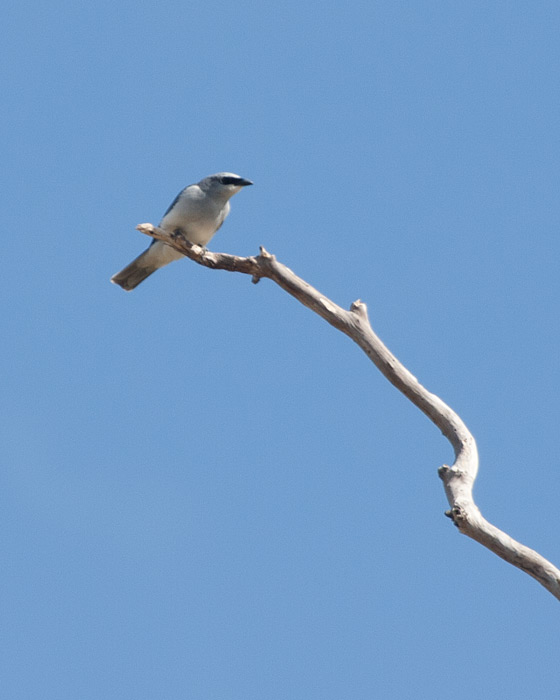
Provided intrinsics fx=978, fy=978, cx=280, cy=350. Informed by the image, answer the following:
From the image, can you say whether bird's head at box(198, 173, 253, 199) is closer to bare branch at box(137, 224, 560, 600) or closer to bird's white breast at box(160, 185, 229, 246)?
bird's white breast at box(160, 185, 229, 246)

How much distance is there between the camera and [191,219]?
1013 cm

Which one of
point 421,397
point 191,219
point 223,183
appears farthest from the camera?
point 223,183

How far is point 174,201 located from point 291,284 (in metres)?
2.97

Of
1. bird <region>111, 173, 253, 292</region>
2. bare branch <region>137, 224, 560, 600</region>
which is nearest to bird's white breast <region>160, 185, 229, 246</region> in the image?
bird <region>111, 173, 253, 292</region>

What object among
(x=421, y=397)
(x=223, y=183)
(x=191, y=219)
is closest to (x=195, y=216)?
(x=191, y=219)

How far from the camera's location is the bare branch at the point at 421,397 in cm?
633

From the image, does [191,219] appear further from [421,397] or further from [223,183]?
[421,397]

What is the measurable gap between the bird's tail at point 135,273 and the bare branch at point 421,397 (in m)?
1.22

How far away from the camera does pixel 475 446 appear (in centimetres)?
713

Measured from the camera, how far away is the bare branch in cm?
633

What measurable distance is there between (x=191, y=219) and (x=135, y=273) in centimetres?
117

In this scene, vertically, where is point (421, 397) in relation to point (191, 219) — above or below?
below

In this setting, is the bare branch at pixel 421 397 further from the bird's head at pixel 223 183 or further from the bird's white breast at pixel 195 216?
the bird's head at pixel 223 183

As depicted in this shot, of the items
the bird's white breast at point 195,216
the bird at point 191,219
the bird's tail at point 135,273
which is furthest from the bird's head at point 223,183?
the bird's tail at point 135,273
